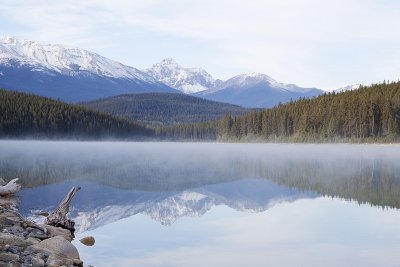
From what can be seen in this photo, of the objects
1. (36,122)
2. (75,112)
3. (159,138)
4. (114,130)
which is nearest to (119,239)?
(36,122)

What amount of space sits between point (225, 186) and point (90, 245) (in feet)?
50.9

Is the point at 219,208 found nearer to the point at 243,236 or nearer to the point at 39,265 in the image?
the point at 243,236

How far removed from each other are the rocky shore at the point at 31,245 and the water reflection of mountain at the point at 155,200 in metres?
2.41

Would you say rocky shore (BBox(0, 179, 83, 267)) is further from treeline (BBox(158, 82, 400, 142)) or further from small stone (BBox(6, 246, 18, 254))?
treeline (BBox(158, 82, 400, 142))

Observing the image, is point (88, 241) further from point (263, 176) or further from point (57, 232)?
point (263, 176)

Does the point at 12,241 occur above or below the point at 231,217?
above

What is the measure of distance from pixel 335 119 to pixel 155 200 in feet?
258

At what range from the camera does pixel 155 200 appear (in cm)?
2320

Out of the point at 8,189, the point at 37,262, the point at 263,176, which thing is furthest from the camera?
the point at 263,176

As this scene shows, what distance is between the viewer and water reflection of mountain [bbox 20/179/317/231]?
62.3ft

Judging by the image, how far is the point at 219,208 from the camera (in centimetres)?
2089

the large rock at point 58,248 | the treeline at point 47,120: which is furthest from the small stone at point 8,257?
the treeline at point 47,120

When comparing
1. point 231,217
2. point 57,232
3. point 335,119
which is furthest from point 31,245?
point 335,119

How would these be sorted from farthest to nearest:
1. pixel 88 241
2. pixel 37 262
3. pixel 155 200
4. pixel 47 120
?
pixel 47 120, pixel 155 200, pixel 88 241, pixel 37 262
